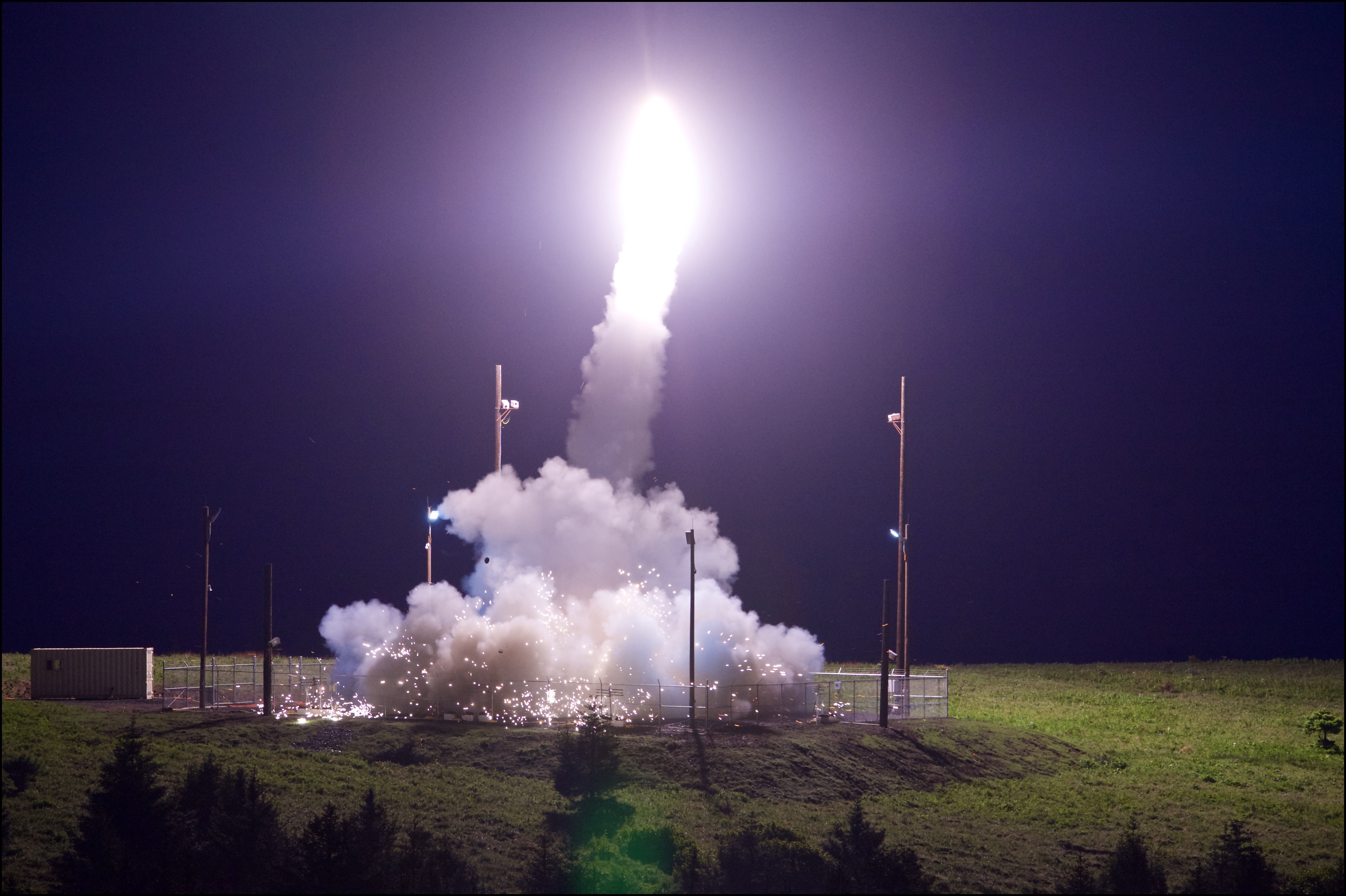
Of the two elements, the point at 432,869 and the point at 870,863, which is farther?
the point at 870,863

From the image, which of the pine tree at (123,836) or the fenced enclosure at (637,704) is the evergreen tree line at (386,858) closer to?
the pine tree at (123,836)

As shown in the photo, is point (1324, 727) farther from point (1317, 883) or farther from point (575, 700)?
point (575, 700)

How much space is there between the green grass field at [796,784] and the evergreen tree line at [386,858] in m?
0.64

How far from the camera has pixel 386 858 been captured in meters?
17.8

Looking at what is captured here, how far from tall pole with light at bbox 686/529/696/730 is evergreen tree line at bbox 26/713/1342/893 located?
8109 millimetres

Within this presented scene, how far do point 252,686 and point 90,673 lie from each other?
5.45 metres

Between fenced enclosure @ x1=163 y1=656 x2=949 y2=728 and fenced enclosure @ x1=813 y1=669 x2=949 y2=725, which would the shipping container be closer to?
fenced enclosure @ x1=163 y1=656 x2=949 y2=728

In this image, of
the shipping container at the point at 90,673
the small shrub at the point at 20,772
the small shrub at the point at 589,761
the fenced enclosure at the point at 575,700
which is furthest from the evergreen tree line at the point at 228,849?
the shipping container at the point at 90,673

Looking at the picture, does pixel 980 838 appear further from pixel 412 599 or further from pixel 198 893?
pixel 412 599

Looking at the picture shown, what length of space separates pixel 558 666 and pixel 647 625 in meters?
3.47

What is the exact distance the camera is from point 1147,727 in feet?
128

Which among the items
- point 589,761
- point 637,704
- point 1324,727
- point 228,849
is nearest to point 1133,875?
point 589,761

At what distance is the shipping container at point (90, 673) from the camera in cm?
3381

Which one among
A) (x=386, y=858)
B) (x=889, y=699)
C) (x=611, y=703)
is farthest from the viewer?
(x=889, y=699)
